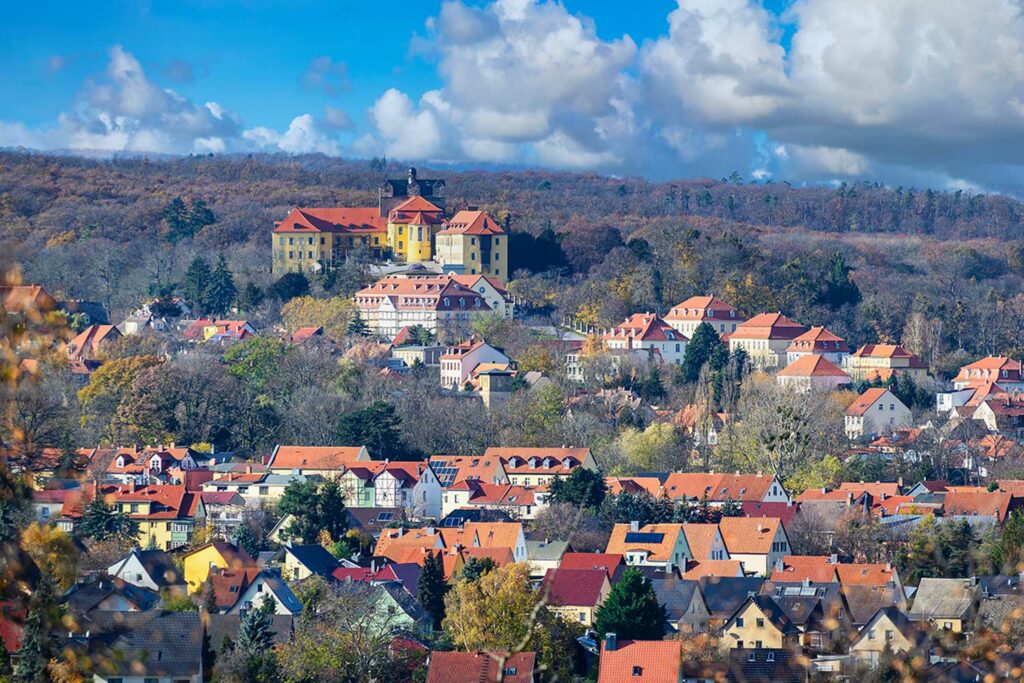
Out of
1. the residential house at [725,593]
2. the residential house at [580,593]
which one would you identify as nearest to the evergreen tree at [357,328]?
the residential house at [580,593]

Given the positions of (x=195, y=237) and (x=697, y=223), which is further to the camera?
(x=697, y=223)

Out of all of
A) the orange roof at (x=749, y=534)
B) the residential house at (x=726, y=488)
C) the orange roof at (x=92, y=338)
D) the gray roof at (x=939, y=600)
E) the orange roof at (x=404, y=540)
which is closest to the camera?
the gray roof at (x=939, y=600)

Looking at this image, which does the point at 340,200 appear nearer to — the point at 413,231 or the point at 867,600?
the point at 413,231

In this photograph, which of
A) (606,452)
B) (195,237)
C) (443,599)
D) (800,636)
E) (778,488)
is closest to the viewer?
(800,636)

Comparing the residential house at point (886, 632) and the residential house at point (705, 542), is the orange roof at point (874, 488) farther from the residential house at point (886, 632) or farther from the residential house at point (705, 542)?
the residential house at point (886, 632)

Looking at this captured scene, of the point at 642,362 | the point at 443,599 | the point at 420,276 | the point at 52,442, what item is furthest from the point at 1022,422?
the point at 52,442

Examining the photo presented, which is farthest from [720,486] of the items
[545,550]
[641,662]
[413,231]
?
[413,231]

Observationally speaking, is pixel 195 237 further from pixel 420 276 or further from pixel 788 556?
pixel 788 556
